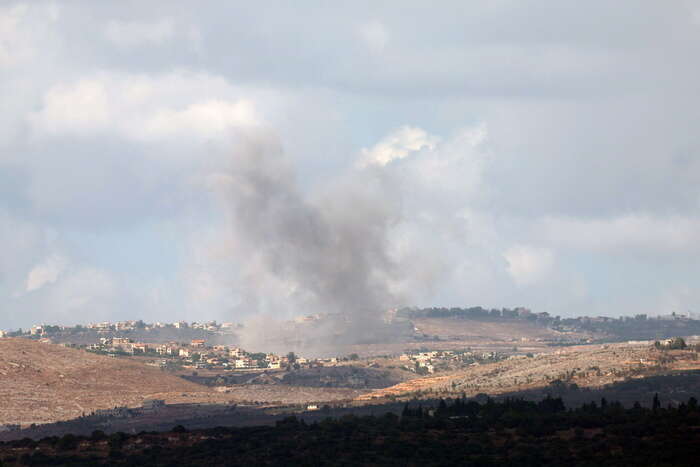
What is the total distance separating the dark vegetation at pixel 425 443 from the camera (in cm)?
12656

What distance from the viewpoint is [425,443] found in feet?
461

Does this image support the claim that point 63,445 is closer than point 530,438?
No

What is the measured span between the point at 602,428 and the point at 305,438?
1306 inches

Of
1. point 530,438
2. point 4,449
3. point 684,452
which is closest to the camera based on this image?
point 684,452

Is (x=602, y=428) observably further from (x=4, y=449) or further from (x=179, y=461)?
(x=4, y=449)

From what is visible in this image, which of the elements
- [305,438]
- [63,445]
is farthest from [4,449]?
[305,438]

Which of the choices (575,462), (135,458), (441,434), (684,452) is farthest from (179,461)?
(684,452)

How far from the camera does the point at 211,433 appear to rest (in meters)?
154

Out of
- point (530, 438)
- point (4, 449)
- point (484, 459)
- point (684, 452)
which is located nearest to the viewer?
point (684, 452)

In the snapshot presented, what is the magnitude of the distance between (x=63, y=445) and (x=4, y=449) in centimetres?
655

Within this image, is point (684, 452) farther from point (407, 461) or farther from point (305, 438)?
point (305, 438)

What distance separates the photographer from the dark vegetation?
415 feet

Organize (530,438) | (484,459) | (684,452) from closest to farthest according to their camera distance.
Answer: (684,452) < (484,459) < (530,438)

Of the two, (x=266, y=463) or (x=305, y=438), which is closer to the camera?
(x=266, y=463)
